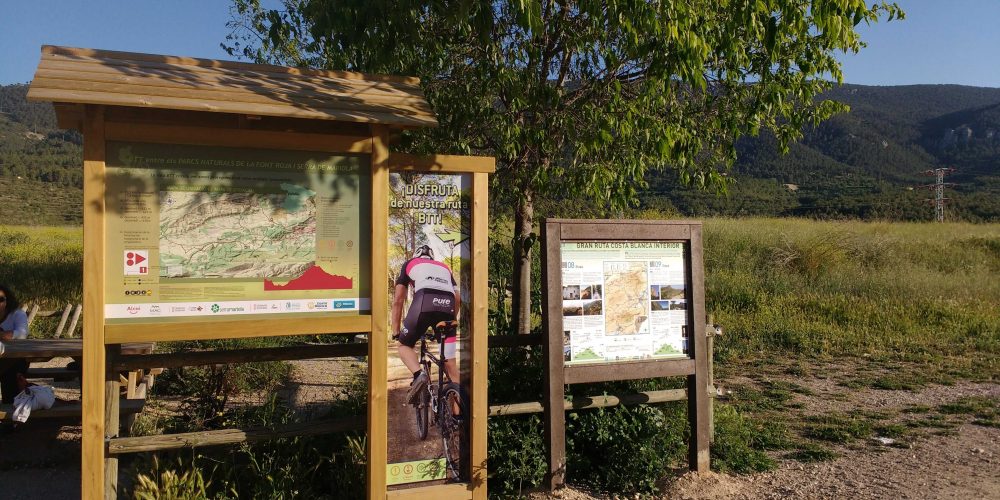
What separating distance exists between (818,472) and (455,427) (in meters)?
3.09

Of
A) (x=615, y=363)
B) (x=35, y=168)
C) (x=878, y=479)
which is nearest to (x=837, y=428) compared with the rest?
(x=878, y=479)

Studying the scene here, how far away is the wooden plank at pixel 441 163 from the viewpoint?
14.0 ft

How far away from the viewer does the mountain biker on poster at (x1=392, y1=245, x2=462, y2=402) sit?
434cm

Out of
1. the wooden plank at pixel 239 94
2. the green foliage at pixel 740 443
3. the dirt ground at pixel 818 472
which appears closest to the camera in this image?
the wooden plank at pixel 239 94

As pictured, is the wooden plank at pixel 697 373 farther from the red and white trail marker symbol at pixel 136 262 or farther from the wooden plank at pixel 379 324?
the red and white trail marker symbol at pixel 136 262

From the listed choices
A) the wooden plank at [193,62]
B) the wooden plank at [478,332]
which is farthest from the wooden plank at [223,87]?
the wooden plank at [478,332]

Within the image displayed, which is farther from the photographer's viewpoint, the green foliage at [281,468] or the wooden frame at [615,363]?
the wooden frame at [615,363]

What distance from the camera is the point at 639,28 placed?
5.01m

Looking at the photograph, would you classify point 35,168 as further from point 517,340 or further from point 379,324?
point 379,324

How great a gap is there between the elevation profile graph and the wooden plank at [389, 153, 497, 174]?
29.3 inches

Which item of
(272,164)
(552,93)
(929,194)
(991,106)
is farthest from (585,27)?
(991,106)

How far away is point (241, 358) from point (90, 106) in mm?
1668

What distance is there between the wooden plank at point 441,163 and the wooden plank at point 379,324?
123 millimetres

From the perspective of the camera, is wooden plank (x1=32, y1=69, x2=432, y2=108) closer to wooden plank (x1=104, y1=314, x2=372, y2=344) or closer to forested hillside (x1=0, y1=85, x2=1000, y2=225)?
wooden plank (x1=104, y1=314, x2=372, y2=344)
